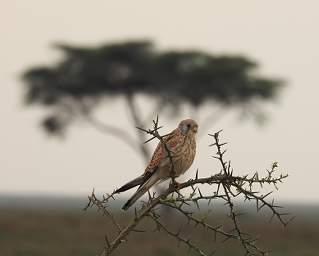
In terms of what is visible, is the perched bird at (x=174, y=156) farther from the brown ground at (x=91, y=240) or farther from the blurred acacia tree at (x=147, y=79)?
the blurred acacia tree at (x=147, y=79)

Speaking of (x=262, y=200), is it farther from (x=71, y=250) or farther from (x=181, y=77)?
(x=181, y=77)

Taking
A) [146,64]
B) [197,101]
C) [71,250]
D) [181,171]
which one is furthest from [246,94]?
[181,171]

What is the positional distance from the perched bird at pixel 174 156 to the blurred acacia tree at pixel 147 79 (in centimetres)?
2882

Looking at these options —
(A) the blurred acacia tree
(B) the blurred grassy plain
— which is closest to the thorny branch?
(B) the blurred grassy plain

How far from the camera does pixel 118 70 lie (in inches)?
1321

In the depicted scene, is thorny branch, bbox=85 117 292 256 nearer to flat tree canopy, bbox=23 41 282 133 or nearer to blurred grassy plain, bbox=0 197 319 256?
blurred grassy plain, bbox=0 197 319 256

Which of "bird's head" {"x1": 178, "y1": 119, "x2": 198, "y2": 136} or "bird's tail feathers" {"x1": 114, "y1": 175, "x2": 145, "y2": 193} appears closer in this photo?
"bird's tail feathers" {"x1": 114, "y1": 175, "x2": 145, "y2": 193}

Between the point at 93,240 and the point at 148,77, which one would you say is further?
the point at 148,77

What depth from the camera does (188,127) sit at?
3979 mm

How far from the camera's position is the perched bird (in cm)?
380

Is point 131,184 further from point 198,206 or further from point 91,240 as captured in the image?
point 91,240

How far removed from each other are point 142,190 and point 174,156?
0.49 metres

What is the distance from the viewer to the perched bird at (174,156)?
3.80 m

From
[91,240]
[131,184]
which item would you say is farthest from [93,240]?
[131,184]
